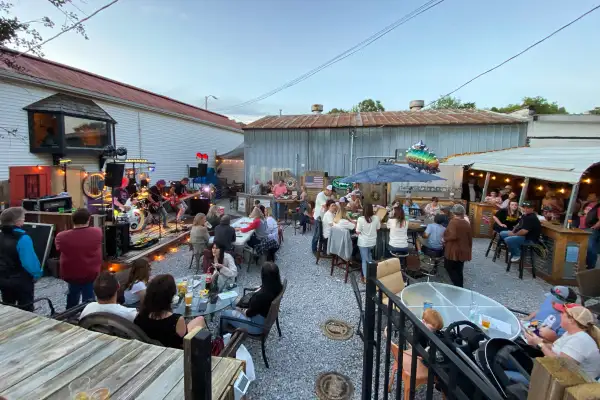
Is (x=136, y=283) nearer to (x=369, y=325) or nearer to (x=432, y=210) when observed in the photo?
(x=369, y=325)

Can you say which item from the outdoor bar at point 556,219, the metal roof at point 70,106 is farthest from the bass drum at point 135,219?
the outdoor bar at point 556,219

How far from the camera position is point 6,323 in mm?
2678

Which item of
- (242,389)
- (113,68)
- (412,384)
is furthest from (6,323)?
(113,68)

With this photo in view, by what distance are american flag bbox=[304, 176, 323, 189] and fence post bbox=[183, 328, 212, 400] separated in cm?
1366

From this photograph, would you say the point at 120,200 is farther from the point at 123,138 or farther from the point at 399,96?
the point at 399,96

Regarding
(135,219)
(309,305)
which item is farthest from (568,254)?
(135,219)

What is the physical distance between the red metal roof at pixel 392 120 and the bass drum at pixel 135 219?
25.4 ft

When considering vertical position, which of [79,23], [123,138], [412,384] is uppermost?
[79,23]

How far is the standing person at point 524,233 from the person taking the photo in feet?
21.7

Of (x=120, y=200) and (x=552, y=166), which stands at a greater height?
(x=552, y=166)

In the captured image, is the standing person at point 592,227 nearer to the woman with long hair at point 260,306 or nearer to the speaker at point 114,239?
the woman with long hair at point 260,306

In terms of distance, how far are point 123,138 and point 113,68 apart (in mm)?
6328

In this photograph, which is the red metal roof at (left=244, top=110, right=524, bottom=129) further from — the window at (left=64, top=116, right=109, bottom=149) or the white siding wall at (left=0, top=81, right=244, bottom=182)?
the window at (left=64, top=116, right=109, bottom=149)

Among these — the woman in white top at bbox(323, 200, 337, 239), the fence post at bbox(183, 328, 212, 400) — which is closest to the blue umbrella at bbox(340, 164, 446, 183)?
the woman in white top at bbox(323, 200, 337, 239)
